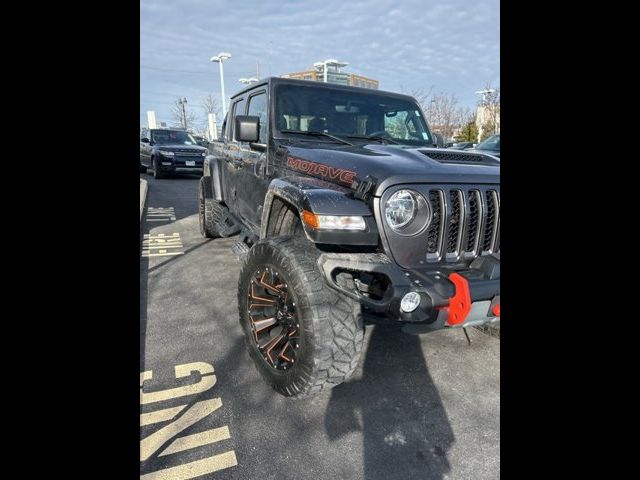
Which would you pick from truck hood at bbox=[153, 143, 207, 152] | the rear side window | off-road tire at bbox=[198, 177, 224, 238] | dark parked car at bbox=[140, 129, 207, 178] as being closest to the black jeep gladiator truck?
the rear side window

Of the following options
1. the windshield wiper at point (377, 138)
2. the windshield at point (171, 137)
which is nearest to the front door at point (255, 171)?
the windshield wiper at point (377, 138)

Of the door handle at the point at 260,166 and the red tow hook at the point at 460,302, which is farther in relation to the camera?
the door handle at the point at 260,166

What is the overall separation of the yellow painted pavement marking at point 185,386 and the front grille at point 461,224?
1.63 metres

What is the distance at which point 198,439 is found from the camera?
2.03 m

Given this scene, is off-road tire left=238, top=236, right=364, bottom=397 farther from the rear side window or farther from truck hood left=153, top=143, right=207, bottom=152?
truck hood left=153, top=143, right=207, bottom=152

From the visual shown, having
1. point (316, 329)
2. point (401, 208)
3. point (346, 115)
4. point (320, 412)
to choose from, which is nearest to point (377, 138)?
point (346, 115)

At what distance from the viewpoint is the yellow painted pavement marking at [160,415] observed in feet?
7.09

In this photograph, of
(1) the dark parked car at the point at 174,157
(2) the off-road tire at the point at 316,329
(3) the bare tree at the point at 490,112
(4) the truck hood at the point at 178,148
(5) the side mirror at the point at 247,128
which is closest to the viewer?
(2) the off-road tire at the point at 316,329

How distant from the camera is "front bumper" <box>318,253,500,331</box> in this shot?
1.87 meters

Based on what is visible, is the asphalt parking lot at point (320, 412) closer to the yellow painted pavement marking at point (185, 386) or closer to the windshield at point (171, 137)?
the yellow painted pavement marking at point (185, 386)

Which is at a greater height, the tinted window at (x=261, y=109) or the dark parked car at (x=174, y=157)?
the dark parked car at (x=174, y=157)
